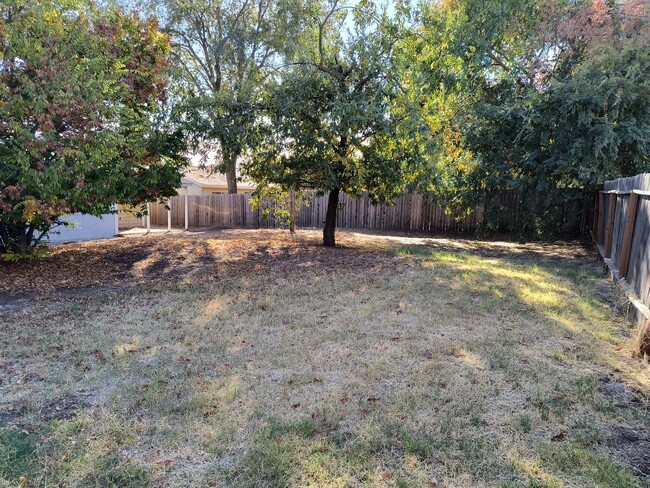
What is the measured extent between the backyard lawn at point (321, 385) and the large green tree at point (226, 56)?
3.62 m

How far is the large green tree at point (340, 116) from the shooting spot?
8547mm

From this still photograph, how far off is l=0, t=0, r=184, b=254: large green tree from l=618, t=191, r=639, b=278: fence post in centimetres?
758

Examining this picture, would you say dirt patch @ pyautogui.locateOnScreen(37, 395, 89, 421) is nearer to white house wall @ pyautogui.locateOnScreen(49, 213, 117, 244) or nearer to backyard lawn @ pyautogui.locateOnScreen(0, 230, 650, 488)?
backyard lawn @ pyautogui.locateOnScreen(0, 230, 650, 488)

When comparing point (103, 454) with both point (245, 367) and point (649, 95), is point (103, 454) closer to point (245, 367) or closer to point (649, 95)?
point (245, 367)

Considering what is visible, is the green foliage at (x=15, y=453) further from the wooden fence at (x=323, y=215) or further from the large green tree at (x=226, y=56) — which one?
the wooden fence at (x=323, y=215)

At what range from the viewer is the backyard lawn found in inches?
95.4

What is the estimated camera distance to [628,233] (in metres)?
5.66

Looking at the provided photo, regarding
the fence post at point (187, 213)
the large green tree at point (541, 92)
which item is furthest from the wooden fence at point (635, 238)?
the fence post at point (187, 213)

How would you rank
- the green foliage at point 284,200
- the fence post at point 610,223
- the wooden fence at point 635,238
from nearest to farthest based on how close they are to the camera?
1. the wooden fence at point 635,238
2. the fence post at point 610,223
3. the green foliage at point 284,200

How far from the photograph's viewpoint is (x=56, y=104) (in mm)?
6172

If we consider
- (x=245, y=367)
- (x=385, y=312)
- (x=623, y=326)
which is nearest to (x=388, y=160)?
(x=385, y=312)

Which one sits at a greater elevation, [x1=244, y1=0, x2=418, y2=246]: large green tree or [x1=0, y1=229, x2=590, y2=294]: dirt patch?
[x1=244, y1=0, x2=418, y2=246]: large green tree

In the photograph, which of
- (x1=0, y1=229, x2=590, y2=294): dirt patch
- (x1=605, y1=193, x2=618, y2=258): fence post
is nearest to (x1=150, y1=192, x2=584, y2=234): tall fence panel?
(x1=0, y1=229, x2=590, y2=294): dirt patch

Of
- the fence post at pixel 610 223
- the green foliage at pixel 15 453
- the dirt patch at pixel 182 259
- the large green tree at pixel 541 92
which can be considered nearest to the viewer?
the green foliage at pixel 15 453
